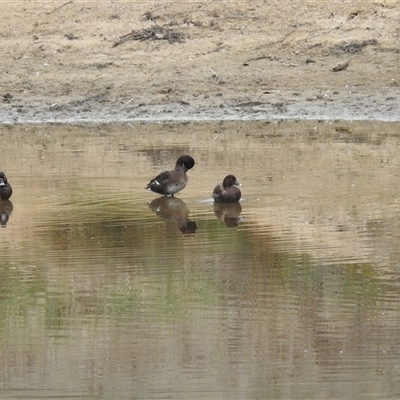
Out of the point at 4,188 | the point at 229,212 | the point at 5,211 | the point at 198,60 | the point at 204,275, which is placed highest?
the point at 198,60

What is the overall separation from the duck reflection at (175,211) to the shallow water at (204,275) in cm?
2

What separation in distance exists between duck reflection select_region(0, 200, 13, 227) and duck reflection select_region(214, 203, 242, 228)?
1.77m

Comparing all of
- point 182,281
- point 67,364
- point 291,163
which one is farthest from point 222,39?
point 67,364

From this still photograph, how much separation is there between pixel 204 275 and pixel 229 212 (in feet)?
8.03

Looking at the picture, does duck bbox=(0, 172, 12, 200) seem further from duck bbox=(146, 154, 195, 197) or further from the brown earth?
the brown earth

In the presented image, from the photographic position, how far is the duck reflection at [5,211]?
1172cm

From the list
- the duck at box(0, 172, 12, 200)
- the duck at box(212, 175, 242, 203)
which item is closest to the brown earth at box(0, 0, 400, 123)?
the duck at box(212, 175, 242, 203)

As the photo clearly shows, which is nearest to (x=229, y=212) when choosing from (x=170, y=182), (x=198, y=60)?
(x=170, y=182)

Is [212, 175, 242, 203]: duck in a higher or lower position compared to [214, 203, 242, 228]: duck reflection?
higher

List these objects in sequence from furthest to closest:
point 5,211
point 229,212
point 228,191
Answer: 1. point 5,211
2. point 228,191
3. point 229,212

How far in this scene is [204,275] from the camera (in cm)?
931

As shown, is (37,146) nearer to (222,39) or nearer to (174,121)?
(174,121)

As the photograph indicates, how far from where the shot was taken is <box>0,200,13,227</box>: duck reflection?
11.7m

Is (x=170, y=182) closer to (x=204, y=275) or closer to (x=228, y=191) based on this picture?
(x=228, y=191)
